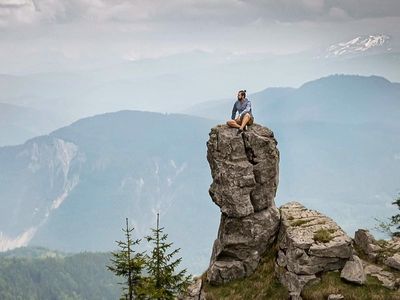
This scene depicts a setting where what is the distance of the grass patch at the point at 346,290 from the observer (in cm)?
2598

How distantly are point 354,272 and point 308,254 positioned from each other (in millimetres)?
2829

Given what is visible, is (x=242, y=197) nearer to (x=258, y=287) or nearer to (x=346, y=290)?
(x=258, y=287)

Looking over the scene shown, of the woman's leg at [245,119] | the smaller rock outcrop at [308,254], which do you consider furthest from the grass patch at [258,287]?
the woman's leg at [245,119]

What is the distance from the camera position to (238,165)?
31.5 metres

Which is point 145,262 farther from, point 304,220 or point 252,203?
point 304,220

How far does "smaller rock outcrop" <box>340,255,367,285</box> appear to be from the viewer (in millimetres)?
26859

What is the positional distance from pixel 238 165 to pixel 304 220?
19.5 feet

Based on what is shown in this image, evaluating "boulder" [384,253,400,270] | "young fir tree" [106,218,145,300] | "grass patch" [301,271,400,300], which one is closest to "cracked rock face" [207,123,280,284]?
"young fir tree" [106,218,145,300]

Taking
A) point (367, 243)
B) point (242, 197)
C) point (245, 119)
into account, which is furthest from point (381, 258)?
point (245, 119)

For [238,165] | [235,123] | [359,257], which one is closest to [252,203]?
[238,165]

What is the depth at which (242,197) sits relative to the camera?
103 ft

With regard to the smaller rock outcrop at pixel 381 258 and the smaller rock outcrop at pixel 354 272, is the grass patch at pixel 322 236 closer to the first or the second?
the smaller rock outcrop at pixel 354 272

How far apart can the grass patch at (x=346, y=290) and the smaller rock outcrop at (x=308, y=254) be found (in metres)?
0.53

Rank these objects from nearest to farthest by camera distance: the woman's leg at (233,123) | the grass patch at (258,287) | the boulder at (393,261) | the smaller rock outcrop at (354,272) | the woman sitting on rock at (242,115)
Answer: the smaller rock outcrop at (354,272) < the grass patch at (258,287) < the boulder at (393,261) < the woman sitting on rock at (242,115) < the woman's leg at (233,123)
